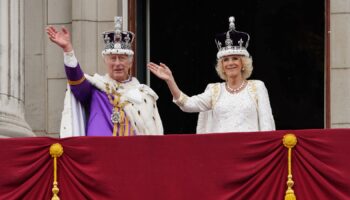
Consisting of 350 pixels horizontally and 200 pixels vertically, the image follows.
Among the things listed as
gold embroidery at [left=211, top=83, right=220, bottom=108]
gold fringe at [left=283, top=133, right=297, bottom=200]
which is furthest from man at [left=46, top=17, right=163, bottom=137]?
gold fringe at [left=283, top=133, right=297, bottom=200]

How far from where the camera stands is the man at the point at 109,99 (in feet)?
61.0

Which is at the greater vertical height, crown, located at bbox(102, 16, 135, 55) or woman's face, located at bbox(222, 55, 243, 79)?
crown, located at bbox(102, 16, 135, 55)

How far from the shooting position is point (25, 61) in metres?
21.6

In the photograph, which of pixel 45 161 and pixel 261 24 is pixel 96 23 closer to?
pixel 261 24

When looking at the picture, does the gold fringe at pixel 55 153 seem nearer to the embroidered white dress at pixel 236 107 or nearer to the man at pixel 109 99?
the man at pixel 109 99

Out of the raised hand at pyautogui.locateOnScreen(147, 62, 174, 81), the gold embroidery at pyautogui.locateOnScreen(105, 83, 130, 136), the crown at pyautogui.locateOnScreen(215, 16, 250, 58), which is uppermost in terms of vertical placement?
the crown at pyautogui.locateOnScreen(215, 16, 250, 58)

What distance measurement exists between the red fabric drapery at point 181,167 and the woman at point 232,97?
0.83m

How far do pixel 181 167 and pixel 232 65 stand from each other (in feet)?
4.52

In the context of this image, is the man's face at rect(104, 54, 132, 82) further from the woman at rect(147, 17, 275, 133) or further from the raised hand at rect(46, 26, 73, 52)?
the raised hand at rect(46, 26, 73, 52)

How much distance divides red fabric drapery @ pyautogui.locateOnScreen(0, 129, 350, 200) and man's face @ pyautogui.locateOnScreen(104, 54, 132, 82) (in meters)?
1.06

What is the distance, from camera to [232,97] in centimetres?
1864

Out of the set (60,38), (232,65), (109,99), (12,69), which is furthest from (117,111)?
(12,69)

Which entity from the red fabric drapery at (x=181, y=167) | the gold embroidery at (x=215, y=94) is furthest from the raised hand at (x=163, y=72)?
the red fabric drapery at (x=181, y=167)

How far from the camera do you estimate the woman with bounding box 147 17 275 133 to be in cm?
1850
